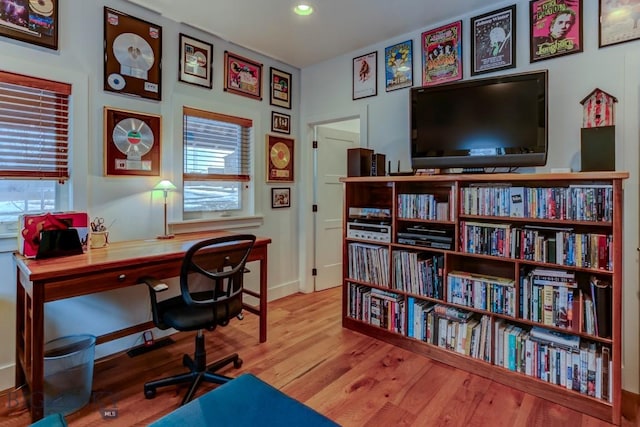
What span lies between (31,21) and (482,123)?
292 centimetres

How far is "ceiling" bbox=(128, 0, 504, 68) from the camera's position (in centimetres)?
252

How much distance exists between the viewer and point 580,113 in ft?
7.23

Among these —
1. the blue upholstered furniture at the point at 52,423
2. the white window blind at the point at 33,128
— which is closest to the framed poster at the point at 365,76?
the white window blind at the point at 33,128

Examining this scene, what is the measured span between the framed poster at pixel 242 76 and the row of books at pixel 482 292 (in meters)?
2.46

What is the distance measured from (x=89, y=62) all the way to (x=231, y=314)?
1962mm

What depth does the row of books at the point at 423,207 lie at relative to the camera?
243 centimetres

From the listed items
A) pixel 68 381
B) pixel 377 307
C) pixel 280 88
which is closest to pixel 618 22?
pixel 377 307

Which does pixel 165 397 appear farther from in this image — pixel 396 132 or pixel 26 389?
pixel 396 132

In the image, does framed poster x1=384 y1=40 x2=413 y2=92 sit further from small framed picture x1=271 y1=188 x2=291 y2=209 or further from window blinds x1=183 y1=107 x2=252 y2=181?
small framed picture x1=271 y1=188 x2=291 y2=209

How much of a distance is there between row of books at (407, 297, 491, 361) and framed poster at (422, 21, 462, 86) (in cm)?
178

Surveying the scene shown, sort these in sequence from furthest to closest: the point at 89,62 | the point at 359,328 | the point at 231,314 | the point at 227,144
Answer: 1. the point at 227,144
2. the point at 359,328
3. the point at 89,62
4. the point at 231,314

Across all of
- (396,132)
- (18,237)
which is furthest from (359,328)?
(18,237)

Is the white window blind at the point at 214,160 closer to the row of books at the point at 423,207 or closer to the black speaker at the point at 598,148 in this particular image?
the row of books at the point at 423,207

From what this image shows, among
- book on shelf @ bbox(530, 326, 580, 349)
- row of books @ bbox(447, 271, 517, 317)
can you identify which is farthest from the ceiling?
book on shelf @ bbox(530, 326, 580, 349)
